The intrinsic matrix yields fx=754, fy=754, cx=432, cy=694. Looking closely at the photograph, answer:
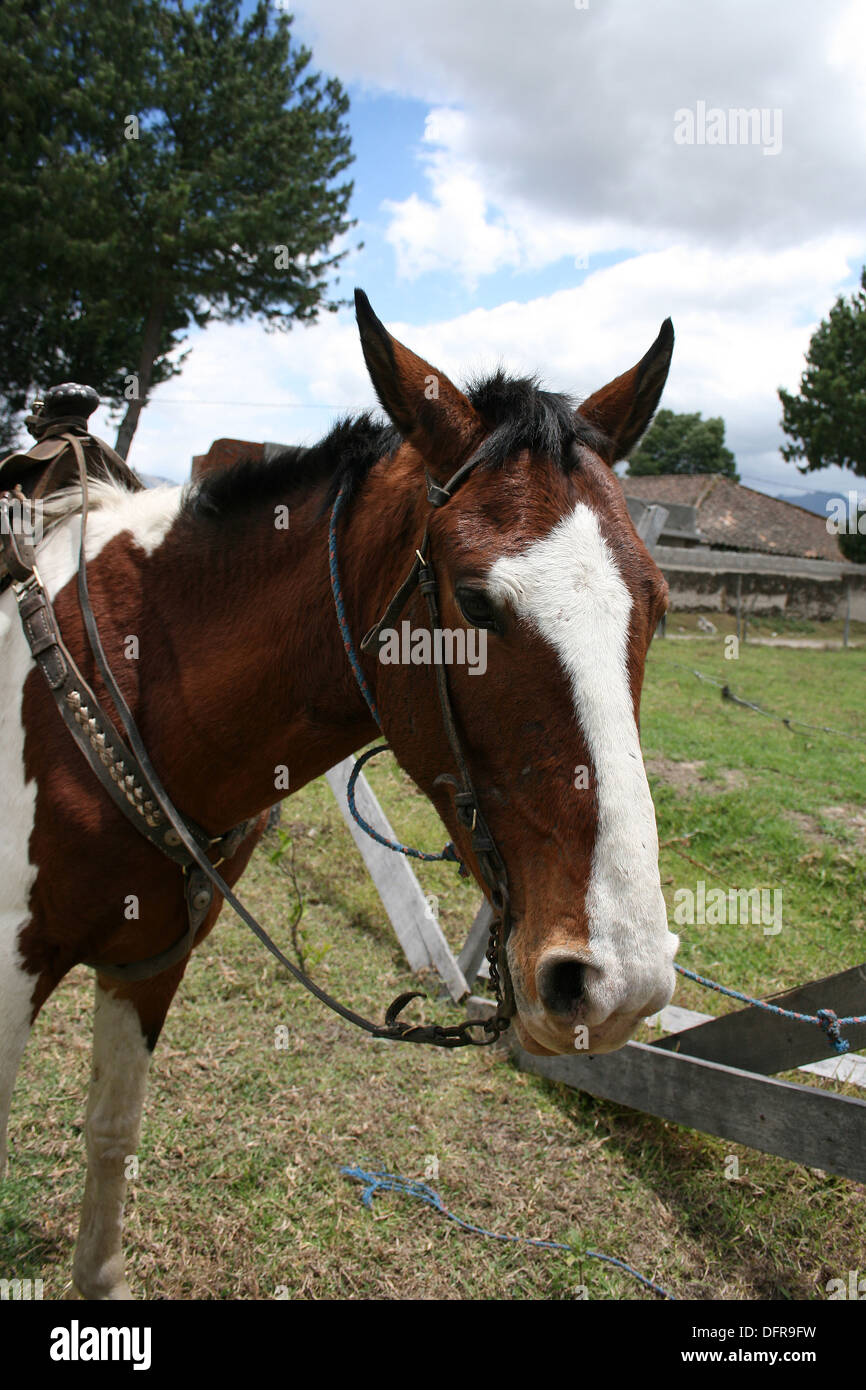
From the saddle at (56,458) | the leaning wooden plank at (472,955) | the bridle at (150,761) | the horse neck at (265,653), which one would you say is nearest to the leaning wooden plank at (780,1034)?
the leaning wooden plank at (472,955)

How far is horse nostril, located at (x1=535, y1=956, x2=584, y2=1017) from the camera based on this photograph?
1.24 metres

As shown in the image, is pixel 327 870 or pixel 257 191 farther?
pixel 257 191

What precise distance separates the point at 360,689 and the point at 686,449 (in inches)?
2589

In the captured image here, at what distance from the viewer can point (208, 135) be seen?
18.2 m

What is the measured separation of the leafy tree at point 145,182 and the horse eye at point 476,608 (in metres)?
16.4

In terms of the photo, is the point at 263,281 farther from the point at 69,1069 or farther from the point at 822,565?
the point at 69,1069

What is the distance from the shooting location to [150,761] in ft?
6.28

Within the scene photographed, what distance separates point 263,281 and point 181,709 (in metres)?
20.2

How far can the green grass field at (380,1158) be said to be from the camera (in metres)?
2.67

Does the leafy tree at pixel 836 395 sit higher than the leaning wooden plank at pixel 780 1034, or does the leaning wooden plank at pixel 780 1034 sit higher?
the leafy tree at pixel 836 395

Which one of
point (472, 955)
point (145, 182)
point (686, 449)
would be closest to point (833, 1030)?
point (472, 955)

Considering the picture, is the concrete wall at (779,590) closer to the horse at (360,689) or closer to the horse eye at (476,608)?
the horse at (360,689)

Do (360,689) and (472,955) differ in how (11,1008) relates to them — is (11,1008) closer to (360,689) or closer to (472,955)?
(360,689)

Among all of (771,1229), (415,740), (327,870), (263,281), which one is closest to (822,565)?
(263,281)
